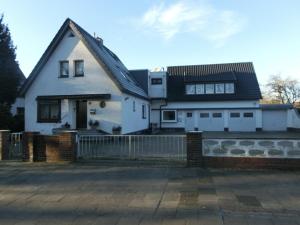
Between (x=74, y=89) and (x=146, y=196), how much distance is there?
16.9 metres

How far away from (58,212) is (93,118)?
54.7 ft

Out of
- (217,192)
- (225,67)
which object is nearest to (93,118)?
(217,192)

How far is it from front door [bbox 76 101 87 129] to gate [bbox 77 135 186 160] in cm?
971

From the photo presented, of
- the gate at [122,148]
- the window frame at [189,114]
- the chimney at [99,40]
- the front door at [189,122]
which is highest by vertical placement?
the chimney at [99,40]

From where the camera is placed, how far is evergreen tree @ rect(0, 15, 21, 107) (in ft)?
83.0

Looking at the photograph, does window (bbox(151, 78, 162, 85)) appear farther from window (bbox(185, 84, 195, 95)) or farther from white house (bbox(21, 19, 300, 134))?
window (bbox(185, 84, 195, 95))

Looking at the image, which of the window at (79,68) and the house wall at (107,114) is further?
the window at (79,68)

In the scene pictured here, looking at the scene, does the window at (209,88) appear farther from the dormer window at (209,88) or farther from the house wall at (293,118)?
the house wall at (293,118)

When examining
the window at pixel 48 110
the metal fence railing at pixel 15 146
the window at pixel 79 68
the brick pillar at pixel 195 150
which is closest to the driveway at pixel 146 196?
the brick pillar at pixel 195 150

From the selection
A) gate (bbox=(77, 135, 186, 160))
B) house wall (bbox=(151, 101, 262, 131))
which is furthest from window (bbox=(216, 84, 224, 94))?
gate (bbox=(77, 135, 186, 160))

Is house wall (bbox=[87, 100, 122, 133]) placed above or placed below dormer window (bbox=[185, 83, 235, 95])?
below

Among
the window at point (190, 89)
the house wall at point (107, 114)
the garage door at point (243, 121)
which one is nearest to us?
the house wall at point (107, 114)

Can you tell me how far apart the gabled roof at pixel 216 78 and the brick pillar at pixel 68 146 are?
74.6 ft

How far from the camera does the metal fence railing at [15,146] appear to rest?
13.6m
